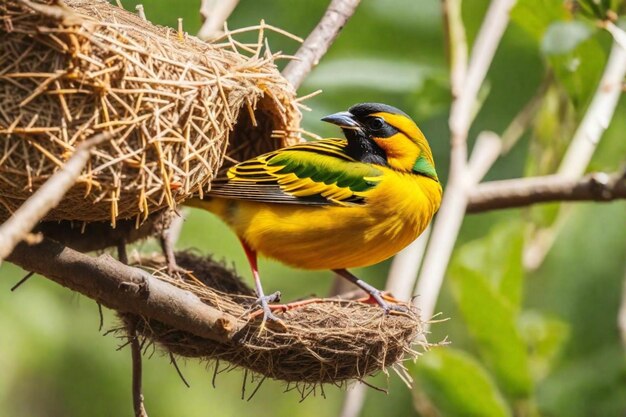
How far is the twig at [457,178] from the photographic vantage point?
4535 mm

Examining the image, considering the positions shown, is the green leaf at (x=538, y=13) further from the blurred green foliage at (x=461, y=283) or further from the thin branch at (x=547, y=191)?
the thin branch at (x=547, y=191)

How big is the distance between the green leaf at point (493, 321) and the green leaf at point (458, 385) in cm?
24

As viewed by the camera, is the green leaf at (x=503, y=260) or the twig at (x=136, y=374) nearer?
the twig at (x=136, y=374)

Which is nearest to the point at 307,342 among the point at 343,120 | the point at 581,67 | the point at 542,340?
the point at 343,120

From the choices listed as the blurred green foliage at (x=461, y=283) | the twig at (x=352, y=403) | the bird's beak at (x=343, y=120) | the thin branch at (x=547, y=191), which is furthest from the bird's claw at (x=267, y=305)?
the thin branch at (x=547, y=191)

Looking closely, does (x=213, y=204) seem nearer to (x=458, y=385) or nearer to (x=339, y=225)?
(x=339, y=225)

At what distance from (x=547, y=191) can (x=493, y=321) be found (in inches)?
26.8

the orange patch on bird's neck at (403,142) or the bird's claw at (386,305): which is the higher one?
the orange patch on bird's neck at (403,142)

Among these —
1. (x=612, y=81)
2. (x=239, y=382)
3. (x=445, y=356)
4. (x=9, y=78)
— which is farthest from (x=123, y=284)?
(x=239, y=382)

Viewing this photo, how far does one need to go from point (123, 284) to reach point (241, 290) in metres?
1.06

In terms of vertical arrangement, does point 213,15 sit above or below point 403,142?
above

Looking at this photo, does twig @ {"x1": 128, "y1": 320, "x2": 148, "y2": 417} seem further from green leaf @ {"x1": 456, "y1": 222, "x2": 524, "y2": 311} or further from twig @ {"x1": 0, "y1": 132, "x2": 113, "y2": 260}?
green leaf @ {"x1": 456, "y1": 222, "x2": 524, "y2": 311}

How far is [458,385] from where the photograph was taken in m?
4.57

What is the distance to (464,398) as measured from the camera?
181 inches
